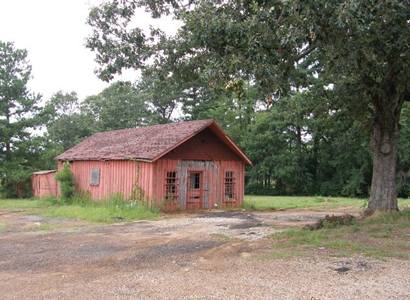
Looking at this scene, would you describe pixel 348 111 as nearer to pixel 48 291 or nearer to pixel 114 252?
pixel 114 252

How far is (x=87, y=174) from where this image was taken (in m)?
25.5

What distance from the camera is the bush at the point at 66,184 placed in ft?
84.1

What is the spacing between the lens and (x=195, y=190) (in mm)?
23203

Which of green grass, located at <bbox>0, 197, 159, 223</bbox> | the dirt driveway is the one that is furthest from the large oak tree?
green grass, located at <bbox>0, 197, 159, 223</bbox>

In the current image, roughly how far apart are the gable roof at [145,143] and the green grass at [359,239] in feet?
32.8

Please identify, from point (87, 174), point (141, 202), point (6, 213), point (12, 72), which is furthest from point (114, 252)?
point (12, 72)

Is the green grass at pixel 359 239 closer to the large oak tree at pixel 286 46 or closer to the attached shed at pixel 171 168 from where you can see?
the large oak tree at pixel 286 46

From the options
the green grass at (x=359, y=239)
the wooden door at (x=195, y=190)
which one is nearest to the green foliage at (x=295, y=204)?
the wooden door at (x=195, y=190)

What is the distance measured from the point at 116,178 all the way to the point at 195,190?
385 centimetres

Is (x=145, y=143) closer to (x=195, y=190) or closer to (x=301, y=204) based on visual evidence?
(x=195, y=190)

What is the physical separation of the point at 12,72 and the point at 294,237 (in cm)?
2656

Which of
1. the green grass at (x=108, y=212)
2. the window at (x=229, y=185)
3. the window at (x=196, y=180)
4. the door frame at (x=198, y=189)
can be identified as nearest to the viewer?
the green grass at (x=108, y=212)

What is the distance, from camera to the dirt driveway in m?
7.00

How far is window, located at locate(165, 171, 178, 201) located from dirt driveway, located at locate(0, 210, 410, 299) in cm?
785
